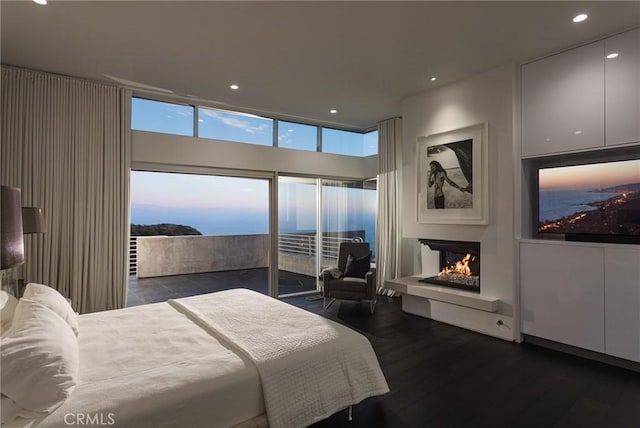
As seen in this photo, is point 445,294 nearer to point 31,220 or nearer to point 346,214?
point 346,214

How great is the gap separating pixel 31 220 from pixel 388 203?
15.4ft

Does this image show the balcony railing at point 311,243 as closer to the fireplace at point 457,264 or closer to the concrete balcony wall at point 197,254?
the concrete balcony wall at point 197,254

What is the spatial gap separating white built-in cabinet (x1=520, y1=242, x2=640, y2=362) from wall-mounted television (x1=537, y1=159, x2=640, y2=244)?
210mm

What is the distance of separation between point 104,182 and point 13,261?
115 inches

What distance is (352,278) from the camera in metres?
5.12

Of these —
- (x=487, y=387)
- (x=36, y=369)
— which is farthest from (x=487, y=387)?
(x=36, y=369)

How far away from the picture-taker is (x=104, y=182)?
423cm

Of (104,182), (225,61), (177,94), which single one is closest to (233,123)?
(177,94)

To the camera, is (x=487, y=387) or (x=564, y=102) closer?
(x=487, y=387)

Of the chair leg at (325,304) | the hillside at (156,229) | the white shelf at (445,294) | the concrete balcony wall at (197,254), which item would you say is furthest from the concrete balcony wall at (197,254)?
the white shelf at (445,294)

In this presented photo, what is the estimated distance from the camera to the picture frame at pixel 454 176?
4.03 meters

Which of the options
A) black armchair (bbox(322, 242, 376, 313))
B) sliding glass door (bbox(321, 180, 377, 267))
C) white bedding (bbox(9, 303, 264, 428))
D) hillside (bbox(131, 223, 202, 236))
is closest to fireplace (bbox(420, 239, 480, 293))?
black armchair (bbox(322, 242, 376, 313))

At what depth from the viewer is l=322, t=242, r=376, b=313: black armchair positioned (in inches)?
190

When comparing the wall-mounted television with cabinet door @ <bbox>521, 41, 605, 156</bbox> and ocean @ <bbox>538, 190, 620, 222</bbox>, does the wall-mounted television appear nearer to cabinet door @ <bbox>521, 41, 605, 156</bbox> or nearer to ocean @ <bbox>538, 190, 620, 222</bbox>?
ocean @ <bbox>538, 190, 620, 222</bbox>
